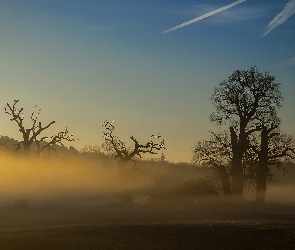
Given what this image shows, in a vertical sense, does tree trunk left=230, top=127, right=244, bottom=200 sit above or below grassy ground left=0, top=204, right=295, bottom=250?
above

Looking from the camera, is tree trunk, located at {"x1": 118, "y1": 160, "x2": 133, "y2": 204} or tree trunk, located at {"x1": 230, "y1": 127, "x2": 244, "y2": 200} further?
tree trunk, located at {"x1": 118, "y1": 160, "x2": 133, "y2": 204}

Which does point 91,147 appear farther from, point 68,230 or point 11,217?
point 68,230

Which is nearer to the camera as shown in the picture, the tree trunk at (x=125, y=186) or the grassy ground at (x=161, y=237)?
the grassy ground at (x=161, y=237)

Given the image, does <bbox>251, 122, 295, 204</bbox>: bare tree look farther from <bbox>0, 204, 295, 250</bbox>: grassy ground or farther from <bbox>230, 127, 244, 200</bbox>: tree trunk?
<bbox>0, 204, 295, 250</bbox>: grassy ground

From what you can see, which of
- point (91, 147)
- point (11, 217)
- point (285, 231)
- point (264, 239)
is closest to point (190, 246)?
point (264, 239)

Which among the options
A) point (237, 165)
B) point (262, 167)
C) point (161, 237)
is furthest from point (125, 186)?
point (161, 237)

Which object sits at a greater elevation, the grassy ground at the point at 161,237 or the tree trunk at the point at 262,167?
the tree trunk at the point at 262,167

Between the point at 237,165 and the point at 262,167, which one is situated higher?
the point at 237,165

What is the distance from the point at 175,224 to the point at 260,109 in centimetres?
3477

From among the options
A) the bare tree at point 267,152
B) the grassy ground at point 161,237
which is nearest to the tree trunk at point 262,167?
the bare tree at point 267,152

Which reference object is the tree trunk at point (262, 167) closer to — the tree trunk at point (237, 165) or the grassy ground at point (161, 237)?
the tree trunk at point (237, 165)

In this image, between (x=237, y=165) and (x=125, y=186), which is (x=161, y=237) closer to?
(x=237, y=165)

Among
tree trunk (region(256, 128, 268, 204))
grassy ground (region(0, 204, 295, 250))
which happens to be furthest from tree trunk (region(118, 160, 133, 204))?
grassy ground (region(0, 204, 295, 250))

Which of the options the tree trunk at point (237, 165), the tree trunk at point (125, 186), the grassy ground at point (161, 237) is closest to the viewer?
the grassy ground at point (161, 237)
